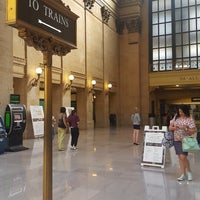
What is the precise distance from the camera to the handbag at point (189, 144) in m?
5.87

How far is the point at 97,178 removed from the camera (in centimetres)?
634

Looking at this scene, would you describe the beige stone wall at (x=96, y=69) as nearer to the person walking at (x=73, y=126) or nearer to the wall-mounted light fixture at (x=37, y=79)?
the wall-mounted light fixture at (x=37, y=79)

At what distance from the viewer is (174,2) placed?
27.0 metres

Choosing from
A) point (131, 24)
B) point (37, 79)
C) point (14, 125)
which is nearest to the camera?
point (14, 125)

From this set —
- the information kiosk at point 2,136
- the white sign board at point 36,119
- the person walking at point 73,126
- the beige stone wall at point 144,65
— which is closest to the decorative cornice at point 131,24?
the beige stone wall at point 144,65

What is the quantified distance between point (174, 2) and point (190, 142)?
77.4ft

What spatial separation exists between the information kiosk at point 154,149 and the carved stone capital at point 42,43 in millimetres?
5144

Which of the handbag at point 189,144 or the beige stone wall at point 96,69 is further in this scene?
the beige stone wall at point 96,69

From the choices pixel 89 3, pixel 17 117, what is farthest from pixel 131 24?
pixel 17 117

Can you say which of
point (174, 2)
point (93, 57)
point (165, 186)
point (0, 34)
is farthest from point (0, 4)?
point (174, 2)

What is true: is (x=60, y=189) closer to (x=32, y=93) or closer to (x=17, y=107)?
(x=17, y=107)

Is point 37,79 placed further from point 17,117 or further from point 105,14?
point 105,14

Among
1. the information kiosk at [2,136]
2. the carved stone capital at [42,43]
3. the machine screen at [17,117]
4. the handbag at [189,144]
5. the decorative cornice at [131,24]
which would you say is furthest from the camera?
the decorative cornice at [131,24]

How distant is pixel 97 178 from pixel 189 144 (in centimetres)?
200
